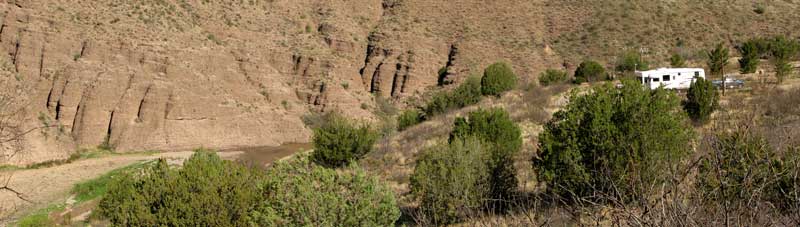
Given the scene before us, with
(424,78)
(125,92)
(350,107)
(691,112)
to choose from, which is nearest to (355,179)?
(691,112)

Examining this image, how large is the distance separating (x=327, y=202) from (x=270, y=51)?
41.7m

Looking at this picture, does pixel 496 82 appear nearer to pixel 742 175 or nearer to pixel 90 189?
pixel 90 189

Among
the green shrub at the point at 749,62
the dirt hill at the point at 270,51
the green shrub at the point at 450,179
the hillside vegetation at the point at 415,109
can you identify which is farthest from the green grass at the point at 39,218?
the green shrub at the point at 749,62

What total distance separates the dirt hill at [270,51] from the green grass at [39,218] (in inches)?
294

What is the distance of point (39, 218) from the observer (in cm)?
1988

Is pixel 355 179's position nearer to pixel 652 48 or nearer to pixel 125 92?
pixel 125 92

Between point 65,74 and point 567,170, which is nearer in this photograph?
point 567,170

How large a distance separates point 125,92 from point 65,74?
3.56 meters

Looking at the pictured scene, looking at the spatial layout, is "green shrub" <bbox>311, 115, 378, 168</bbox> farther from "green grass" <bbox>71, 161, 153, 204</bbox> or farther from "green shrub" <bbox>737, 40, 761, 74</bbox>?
"green shrub" <bbox>737, 40, 761, 74</bbox>

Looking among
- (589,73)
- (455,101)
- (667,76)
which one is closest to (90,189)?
(455,101)

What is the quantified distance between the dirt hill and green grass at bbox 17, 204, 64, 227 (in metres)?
7.47

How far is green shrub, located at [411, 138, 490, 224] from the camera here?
1348 cm

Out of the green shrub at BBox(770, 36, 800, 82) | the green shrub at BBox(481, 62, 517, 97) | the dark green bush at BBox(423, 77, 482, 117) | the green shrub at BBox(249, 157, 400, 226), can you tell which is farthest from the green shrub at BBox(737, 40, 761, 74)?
the green shrub at BBox(249, 157, 400, 226)

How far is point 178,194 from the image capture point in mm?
11609
